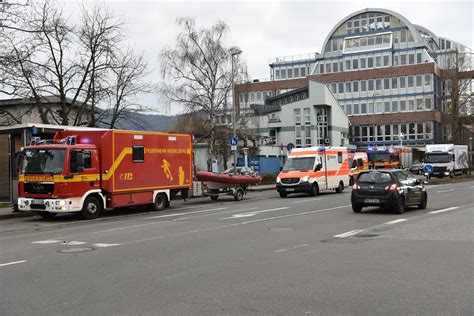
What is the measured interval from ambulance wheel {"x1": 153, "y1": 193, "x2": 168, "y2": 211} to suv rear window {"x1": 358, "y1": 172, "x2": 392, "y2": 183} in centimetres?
796

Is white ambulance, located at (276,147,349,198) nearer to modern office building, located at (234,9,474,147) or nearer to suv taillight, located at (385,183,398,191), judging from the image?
A: suv taillight, located at (385,183,398,191)

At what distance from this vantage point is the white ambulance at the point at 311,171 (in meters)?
27.7

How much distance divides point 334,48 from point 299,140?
2444 centimetres

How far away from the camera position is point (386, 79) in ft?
275

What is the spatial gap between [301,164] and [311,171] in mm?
720

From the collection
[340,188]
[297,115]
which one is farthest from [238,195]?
[297,115]

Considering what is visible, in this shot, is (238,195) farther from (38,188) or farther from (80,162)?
(38,188)

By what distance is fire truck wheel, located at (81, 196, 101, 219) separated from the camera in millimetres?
18031

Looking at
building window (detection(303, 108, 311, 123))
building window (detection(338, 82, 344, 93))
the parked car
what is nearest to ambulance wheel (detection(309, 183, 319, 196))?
the parked car

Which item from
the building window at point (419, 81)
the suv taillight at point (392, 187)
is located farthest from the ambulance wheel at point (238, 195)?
the building window at point (419, 81)

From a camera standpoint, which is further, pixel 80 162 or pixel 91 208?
pixel 91 208

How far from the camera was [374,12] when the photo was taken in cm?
8856

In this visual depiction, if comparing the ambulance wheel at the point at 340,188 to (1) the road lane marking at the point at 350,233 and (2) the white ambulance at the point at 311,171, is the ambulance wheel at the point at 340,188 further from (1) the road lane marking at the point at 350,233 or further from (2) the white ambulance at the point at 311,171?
(1) the road lane marking at the point at 350,233

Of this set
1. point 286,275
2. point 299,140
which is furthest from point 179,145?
point 299,140
